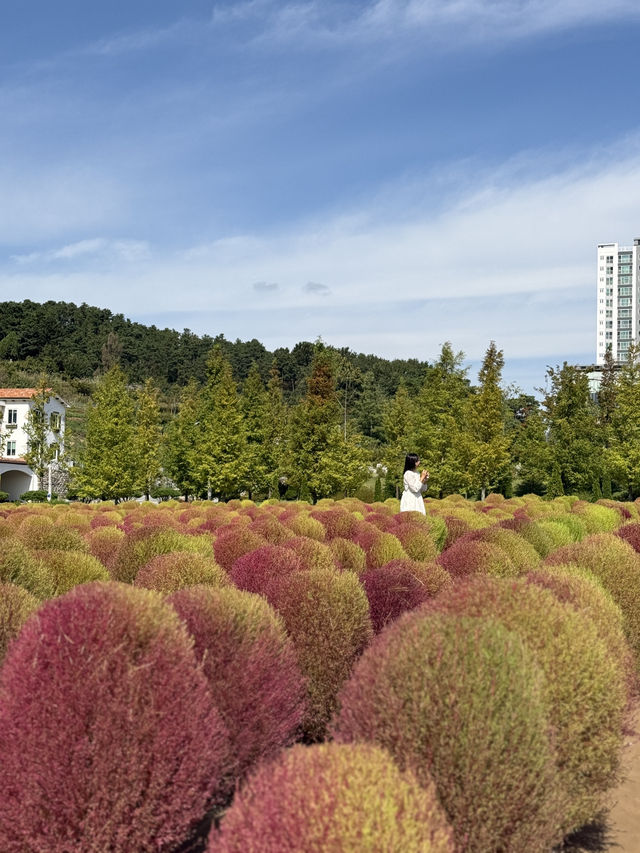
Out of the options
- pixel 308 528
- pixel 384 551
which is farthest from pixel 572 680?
pixel 308 528

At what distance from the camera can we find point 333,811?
275 centimetres

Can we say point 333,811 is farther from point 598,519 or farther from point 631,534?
point 598,519

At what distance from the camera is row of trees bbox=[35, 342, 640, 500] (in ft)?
133

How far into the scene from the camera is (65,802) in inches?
145

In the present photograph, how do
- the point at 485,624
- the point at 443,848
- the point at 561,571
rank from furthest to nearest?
the point at 561,571 → the point at 485,624 → the point at 443,848

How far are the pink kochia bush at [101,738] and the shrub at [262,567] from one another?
3.76 m

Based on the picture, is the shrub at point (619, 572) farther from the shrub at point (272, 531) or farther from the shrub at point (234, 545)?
the shrub at point (272, 531)

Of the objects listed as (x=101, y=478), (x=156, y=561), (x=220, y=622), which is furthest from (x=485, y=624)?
(x=101, y=478)

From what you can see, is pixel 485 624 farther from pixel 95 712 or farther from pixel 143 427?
pixel 143 427

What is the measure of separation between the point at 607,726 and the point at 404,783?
7.96 feet

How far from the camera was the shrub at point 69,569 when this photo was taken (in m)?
7.14

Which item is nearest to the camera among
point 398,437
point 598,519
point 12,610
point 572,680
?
point 572,680

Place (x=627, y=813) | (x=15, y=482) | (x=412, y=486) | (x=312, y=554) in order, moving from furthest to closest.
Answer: (x=15, y=482)
(x=412, y=486)
(x=312, y=554)
(x=627, y=813)

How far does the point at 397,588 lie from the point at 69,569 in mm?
3278
